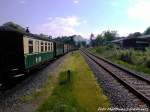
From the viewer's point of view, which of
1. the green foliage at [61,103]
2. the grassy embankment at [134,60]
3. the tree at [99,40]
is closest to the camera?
the green foliage at [61,103]

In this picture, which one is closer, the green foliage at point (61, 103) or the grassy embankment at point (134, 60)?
the green foliage at point (61, 103)

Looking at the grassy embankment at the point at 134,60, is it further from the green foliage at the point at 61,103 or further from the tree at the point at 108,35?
the tree at the point at 108,35

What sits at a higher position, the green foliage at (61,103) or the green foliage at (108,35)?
the green foliage at (108,35)

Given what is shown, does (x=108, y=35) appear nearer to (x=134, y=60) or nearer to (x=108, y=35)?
(x=108, y=35)

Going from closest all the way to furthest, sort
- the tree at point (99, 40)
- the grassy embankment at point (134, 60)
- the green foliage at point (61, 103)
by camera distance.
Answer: the green foliage at point (61, 103) < the grassy embankment at point (134, 60) < the tree at point (99, 40)

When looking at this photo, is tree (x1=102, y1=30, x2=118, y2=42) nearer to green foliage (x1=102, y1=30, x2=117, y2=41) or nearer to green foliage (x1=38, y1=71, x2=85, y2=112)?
green foliage (x1=102, y1=30, x2=117, y2=41)

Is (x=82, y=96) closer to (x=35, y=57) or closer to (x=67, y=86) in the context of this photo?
(x=67, y=86)

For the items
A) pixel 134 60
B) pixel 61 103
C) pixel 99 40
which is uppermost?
pixel 99 40

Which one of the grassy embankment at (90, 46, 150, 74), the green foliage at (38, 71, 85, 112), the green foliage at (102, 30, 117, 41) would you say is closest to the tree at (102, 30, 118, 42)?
the green foliage at (102, 30, 117, 41)

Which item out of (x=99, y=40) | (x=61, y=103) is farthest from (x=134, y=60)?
(x=99, y=40)

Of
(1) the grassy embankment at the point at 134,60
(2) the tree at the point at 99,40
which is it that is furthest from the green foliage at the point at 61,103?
(2) the tree at the point at 99,40

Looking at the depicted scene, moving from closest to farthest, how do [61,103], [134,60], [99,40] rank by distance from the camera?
1. [61,103]
2. [134,60]
3. [99,40]

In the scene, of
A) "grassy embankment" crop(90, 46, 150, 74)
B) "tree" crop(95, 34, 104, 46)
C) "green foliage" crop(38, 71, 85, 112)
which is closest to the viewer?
"green foliage" crop(38, 71, 85, 112)

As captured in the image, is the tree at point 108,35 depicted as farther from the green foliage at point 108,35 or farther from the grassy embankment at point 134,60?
the grassy embankment at point 134,60
